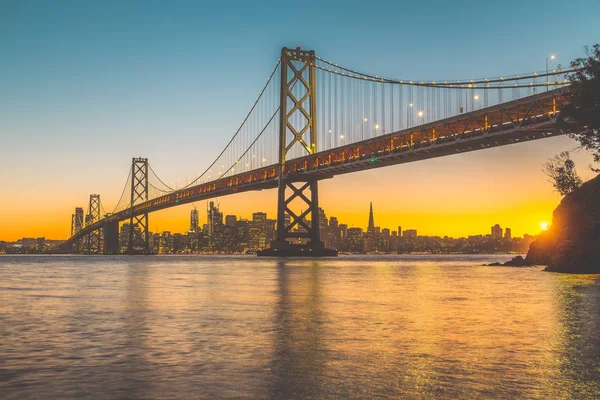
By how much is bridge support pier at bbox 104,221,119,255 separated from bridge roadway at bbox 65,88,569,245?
4080 cm

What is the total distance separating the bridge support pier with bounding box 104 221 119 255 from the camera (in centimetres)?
11201

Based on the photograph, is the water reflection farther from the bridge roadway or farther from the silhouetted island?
the bridge roadway

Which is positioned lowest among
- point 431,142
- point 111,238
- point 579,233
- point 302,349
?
point 302,349

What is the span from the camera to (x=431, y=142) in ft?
159

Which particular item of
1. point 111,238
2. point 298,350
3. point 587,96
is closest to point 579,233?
point 587,96

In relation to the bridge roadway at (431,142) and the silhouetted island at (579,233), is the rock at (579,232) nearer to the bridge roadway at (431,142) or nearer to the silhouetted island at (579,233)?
the silhouetted island at (579,233)

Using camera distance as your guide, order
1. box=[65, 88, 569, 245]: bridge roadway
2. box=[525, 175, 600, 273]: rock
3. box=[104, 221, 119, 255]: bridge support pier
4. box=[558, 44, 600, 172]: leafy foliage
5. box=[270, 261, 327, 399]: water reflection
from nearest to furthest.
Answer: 1. box=[270, 261, 327, 399]: water reflection
2. box=[558, 44, 600, 172]: leafy foliage
3. box=[525, 175, 600, 273]: rock
4. box=[65, 88, 569, 245]: bridge roadway
5. box=[104, 221, 119, 255]: bridge support pier

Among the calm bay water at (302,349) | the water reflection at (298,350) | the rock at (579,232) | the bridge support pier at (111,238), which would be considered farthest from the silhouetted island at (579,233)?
the bridge support pier at (111,238)

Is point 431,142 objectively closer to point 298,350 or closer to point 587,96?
point 587,96

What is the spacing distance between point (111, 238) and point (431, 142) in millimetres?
76803

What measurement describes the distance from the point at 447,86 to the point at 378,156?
7.21 meters

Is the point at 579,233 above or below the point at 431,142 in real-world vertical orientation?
below

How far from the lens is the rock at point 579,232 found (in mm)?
33281

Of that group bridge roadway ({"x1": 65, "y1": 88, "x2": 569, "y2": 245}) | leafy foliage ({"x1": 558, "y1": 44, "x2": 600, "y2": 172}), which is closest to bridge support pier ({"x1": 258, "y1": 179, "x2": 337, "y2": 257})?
bridge roadway ({"x1": 65, "y1": 88, "x2": 569, "y2": 245})
